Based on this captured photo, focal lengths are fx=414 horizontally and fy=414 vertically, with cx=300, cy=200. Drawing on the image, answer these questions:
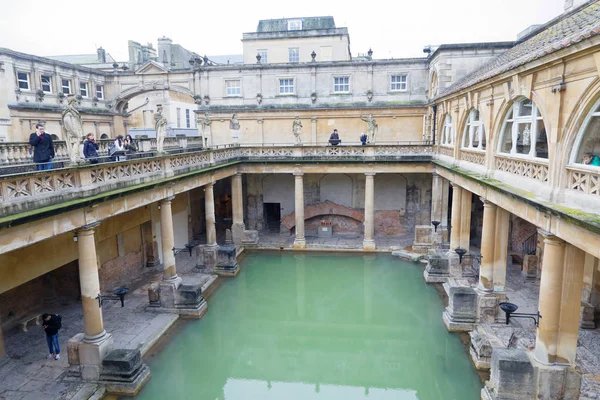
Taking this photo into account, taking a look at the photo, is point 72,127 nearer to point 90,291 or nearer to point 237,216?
point 90,291

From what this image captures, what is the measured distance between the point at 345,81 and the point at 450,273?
1487cm

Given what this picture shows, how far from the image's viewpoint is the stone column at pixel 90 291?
36.9 feet

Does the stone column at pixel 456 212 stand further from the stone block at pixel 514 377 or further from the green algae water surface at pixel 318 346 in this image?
the stone block at pixel 514 377

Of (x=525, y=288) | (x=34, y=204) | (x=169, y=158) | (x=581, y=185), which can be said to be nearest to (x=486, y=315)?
(x=525, y=288)

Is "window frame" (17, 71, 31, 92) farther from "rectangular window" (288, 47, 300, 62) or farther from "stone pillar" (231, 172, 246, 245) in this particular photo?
"rectangular window" (288, 47, 300, 62)

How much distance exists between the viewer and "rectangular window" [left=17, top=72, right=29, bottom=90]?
2659cm

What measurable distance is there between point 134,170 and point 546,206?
38.0ft

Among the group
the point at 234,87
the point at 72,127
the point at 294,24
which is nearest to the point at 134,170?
the point at 72,127

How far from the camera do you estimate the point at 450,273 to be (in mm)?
18969

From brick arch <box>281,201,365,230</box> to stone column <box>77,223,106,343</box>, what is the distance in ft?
56.7

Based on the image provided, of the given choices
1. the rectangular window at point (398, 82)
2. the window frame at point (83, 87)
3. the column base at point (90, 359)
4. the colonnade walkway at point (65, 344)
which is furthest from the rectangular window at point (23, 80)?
the rectangular window at point (398, 82)

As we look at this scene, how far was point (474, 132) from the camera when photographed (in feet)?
55.6

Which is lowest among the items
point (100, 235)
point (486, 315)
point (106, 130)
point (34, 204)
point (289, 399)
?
point (289, 399)

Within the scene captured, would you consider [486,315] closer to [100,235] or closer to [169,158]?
[169,158]
